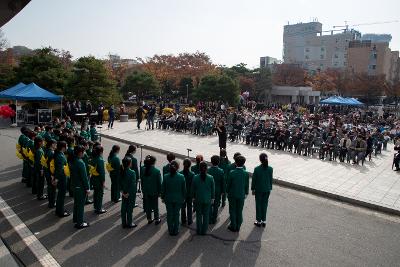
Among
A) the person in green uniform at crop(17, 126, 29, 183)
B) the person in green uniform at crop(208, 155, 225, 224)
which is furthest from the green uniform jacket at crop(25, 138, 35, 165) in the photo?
the person in green uniform at crop(208, 155, 225, 224)

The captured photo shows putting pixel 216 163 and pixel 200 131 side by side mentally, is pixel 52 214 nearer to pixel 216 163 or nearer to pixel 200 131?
pixel 216 163

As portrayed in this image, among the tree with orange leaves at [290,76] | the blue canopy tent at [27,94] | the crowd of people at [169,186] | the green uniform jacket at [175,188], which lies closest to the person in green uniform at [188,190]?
the crowd of people at [169,186]

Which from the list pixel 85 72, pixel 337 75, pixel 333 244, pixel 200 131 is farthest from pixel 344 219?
pixel 337 75

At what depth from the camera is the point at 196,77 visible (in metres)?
53.9

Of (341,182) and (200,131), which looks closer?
(341,182)

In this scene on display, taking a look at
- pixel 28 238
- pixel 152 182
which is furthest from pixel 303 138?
pixel 28 238

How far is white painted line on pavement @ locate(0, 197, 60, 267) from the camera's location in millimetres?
6023

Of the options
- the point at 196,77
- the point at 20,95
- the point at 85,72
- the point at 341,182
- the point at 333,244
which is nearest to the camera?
the point at 333,244

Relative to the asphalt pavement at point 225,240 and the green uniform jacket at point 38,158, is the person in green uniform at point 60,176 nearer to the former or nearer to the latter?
the asphalt pavement at point 225,240

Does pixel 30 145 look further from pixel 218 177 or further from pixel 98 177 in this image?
pixel 218 177

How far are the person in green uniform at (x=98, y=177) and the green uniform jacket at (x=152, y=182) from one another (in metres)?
1.24

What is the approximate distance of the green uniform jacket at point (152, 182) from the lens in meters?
7.49

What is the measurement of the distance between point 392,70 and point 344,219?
95040 mm

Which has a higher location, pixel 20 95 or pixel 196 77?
pixel 196 77
